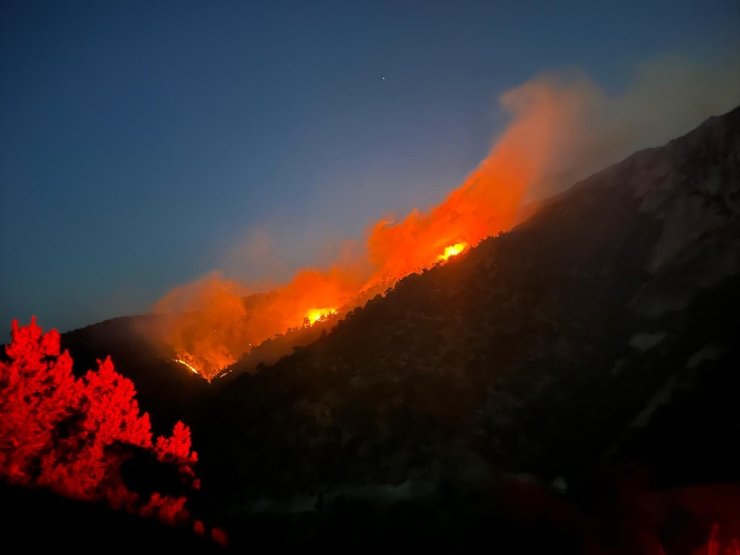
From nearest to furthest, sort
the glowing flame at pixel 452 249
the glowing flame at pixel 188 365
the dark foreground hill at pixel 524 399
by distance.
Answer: the dark foreground hill at pixel 524 399
the glowing flame at pixel 188 365
the glowing flame at pixel 452 249

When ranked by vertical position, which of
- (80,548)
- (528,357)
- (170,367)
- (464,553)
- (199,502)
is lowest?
(464,553)

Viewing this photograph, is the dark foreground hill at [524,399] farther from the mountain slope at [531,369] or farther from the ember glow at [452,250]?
the ember glow at [452,250]

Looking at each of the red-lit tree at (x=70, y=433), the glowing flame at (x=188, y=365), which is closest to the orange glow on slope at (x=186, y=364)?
the glowing flame at (x=188, y=365)

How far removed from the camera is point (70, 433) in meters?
25.4

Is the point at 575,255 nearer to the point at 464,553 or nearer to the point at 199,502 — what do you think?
the point at 464,553

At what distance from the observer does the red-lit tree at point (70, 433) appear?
22031 millimetres

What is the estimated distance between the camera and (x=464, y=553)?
2330cm

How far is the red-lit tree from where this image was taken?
22.0 m

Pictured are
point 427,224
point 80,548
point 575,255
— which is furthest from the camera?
point 427,224

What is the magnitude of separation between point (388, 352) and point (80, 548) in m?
24.9

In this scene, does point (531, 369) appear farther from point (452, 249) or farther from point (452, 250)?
point (452, 249)

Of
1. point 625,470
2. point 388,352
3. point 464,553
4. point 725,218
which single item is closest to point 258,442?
point 388,352

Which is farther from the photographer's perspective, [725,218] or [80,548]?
[725,218]

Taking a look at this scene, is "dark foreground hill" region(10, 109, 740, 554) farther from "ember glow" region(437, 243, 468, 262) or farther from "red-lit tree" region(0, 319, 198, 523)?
"ember glow" region(437, 243, 468, 262)
